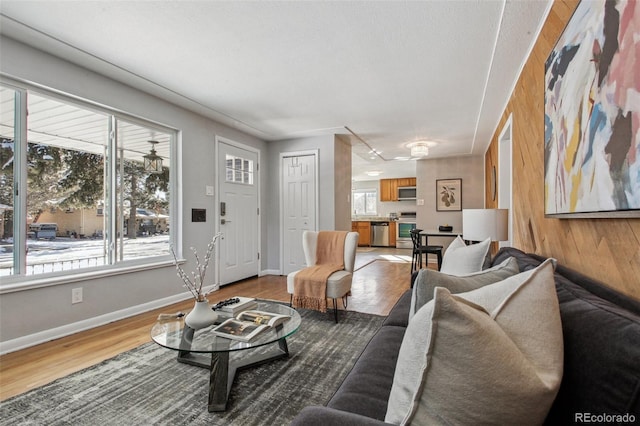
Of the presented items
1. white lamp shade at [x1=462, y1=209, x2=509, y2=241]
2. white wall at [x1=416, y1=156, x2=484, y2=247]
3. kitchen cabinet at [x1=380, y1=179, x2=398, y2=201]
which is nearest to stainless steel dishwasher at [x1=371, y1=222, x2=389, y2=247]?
kitchen cabinet at [x1=380, y1=179, x2=398, y2=201]

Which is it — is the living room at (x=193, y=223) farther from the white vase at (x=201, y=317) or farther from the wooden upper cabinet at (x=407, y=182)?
the wooden upper cabinet at (x=407, y=182)

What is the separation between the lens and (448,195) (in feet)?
22.5

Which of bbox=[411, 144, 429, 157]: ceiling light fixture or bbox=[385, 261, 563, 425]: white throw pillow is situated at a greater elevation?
bbox=[411, 144, 429, 157]: ceiling light fixture

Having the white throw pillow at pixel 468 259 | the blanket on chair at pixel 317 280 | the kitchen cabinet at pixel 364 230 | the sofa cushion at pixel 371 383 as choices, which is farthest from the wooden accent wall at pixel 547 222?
the kitchen cabinet at pixel 364 230

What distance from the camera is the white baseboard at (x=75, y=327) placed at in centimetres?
231

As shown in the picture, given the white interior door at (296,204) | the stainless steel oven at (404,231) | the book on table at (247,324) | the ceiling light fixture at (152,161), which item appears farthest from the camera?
the stainless steel oven at (404,231)

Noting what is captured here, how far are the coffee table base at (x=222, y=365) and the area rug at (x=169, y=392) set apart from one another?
38 millimetres

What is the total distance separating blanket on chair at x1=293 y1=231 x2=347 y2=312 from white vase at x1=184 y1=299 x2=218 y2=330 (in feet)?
4.21

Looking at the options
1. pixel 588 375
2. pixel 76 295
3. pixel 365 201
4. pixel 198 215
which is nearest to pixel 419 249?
pixel 198 215

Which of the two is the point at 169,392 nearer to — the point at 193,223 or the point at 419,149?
the point at 193,223

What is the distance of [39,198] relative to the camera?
253cm

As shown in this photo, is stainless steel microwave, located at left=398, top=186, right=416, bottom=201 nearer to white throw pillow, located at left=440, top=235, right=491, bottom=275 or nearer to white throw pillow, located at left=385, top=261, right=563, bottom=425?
white throw pillow, located at left=440, top=235, right=491, bottom=275

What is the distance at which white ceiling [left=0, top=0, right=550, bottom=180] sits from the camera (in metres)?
1.99

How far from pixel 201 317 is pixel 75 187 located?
2.06 metres
